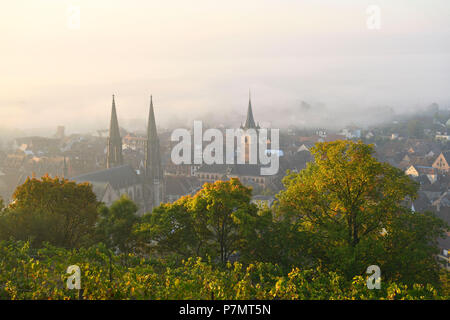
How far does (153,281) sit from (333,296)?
5905mm

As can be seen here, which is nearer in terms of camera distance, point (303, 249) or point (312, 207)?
point (303, 249)

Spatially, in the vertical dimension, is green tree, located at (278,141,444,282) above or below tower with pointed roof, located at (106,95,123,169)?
below

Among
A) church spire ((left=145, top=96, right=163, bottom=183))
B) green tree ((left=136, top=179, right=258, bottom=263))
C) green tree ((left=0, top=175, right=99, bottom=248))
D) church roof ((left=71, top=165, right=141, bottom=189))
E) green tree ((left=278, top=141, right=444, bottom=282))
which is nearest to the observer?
green tree ((left=278, top=141, right=444, bottom=282))

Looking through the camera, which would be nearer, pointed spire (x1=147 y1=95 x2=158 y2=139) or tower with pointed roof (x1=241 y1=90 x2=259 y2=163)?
pointed spire (x1=147 y1=95 x2=158 y2=139)

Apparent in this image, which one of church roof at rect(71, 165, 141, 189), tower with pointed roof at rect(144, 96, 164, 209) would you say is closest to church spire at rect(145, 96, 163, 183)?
tower with pointed roof at rect(144, 96, 164, 209)

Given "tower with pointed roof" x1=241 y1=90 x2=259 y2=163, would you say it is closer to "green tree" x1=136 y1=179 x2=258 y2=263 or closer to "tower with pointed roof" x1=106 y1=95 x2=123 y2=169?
"tower with pointed roof" x1=106 y1=95 x2=123 y2=169

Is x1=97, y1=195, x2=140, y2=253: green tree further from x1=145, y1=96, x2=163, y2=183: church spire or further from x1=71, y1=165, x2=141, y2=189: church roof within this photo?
x1=145, y1=96, x2=163, y2=183: church spire

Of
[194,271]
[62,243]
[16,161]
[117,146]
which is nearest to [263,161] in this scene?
[117,146]

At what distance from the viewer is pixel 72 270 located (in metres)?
13.4

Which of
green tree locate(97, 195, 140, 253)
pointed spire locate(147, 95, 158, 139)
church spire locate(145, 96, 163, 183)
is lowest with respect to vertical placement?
green tree locate(97, 195, 140, 253)

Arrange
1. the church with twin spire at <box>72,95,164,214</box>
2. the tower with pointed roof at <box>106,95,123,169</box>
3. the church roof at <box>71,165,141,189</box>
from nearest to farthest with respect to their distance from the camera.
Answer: the church roof at <box>71,165,141,189</box>
the church with twin spire at <box>72,95,164,214</box>
the tower with pointed roof at <box>106,95,123,169</box>

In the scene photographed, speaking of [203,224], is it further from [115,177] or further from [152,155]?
[152,155]
